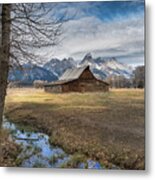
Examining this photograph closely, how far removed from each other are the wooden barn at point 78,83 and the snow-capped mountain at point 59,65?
0.07ft

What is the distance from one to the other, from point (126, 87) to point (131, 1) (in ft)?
1.39

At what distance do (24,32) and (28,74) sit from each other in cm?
22

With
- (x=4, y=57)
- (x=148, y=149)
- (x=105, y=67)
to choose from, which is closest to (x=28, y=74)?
(x=4, y=57)

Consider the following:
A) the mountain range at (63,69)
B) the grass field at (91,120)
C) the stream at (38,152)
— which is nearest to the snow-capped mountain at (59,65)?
the mountain range at (63,69)

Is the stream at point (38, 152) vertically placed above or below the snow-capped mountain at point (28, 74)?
below

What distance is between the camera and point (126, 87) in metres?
1.94

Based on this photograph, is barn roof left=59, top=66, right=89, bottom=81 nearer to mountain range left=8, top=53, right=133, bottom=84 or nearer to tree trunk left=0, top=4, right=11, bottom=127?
mountain range left=8, top=53, right=133, bottom=84

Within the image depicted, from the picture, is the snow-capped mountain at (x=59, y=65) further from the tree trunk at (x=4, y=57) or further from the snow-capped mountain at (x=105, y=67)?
the tree trunk at (x=4, y=57)

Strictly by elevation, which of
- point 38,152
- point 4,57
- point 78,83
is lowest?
point 38,152

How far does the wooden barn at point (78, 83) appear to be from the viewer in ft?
6.45

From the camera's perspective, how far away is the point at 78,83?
6.55 feet

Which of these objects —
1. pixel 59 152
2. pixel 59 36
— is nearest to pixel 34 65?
pixel 59 36

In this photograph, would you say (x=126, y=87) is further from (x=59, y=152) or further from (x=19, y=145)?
(x=19, y=145)

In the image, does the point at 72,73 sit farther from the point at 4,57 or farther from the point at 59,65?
the point at 4,57
